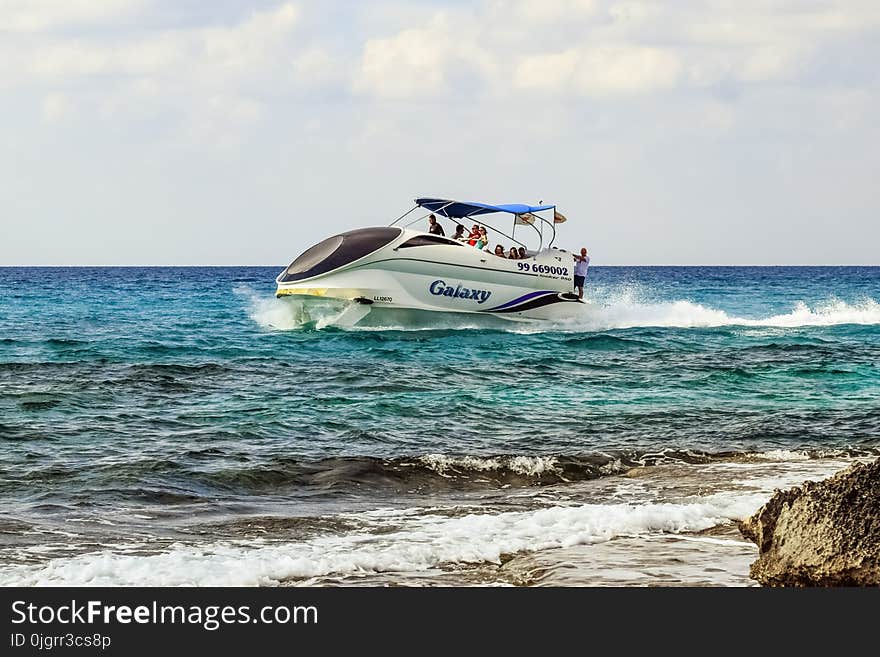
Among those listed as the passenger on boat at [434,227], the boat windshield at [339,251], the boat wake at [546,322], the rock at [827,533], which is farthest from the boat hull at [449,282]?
the rock at [827,533]

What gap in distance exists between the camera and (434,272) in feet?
79.0

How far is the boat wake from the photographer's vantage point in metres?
24.4

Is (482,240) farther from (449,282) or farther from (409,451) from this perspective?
(409,451)

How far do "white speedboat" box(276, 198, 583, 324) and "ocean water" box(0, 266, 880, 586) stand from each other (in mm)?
700

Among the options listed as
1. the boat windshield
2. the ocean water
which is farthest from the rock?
the boat windshield

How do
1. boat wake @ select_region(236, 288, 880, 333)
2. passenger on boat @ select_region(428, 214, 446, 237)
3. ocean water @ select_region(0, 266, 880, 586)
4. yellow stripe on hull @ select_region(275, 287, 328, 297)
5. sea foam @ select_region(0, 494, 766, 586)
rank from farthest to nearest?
passenger on boat @ select_region(428, 214, 446, 237)
boat wake @ select_region(236, 288, 880, 333)
yellow stripe on hull @ select_region(275, 287, 328, 297)
ocean water @ select_region(0, 266, 880, 586)
sea foam @ select_region(0, 494, 766, 586)

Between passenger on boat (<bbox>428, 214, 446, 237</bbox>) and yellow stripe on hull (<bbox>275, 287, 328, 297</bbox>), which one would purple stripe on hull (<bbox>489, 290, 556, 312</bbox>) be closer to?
passenger on boat (<bbox>428, 214, 446, 237</bbox>)

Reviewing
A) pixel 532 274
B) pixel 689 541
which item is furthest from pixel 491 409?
pixel 532 274

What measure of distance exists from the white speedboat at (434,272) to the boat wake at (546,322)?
0.87ft

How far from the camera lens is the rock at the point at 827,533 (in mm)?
5594

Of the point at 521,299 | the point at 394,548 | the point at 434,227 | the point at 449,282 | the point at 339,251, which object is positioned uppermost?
the point at 434,227

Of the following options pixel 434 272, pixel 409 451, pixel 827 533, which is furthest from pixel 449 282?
pixel 827 533

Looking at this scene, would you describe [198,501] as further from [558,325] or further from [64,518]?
[558,325]

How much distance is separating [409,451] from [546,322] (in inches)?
584
